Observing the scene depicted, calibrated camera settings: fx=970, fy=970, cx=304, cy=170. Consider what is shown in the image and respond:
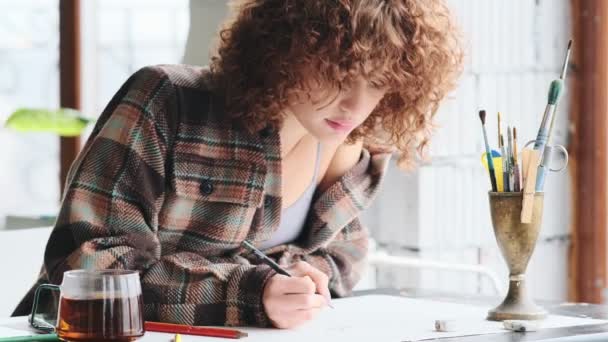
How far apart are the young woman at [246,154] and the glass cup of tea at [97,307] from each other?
0.92ft

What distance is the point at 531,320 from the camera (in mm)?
1207

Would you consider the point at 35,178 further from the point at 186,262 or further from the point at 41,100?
the point at 186,262

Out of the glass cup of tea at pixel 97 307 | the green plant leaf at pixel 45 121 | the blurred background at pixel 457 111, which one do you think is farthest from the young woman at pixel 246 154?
the blurred background at pixel 457 111

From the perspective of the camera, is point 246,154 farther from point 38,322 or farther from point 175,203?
point 38,322

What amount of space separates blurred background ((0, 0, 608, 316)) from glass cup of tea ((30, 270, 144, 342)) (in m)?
1.48

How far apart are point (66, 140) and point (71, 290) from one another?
A: 1592mm

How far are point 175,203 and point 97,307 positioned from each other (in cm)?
40

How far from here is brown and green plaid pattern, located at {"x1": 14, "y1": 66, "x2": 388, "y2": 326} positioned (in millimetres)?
1183

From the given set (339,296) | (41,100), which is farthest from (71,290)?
(41,100)

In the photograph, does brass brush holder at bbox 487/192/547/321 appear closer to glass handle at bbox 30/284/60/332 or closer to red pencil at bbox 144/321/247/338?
red pencil at bbox 144/321/247/338

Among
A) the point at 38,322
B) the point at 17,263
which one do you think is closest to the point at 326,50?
the point at 38,322

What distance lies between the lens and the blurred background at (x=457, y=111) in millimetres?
2400

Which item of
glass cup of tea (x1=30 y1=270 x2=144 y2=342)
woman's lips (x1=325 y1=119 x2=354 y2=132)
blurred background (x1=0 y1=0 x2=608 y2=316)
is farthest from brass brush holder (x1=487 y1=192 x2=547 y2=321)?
blurred background (x1=0 y1=0 x2=608 y2=316)

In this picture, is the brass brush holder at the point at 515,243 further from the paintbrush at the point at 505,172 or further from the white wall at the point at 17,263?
the white wall at the point at 17,263
